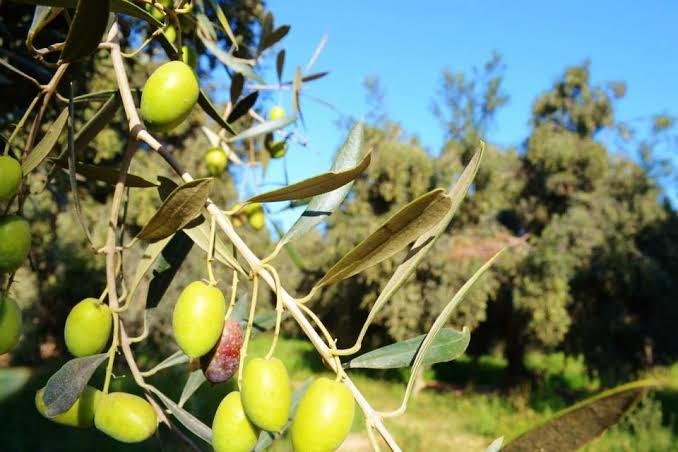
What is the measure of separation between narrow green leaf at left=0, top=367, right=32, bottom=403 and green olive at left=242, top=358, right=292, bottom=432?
20.2ft

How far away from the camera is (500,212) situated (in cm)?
1119

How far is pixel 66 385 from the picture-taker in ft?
1.49

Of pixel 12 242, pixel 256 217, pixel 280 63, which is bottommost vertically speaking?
pixel 12 242

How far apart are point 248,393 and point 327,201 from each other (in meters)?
0.21

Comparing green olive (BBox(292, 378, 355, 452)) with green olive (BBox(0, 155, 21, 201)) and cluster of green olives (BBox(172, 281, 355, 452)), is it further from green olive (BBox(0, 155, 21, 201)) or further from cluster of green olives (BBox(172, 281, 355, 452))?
green olive (BBox(0, 155, 21, 201))

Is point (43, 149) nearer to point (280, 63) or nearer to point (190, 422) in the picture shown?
point (190, 422)

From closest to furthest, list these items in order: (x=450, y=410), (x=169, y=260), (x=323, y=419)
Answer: (x=323, y=419) < (x=169, y=260) < (x=450, y=410)

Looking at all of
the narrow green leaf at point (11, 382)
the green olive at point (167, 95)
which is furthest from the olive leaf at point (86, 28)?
the narrow green leaf at point (11, 382)

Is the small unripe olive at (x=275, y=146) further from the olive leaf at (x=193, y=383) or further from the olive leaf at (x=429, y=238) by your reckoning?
the olive leaf at (x=429, y=238)

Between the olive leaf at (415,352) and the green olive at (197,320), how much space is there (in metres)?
0.12

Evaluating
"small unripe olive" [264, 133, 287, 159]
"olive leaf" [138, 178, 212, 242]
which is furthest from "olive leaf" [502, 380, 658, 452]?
"small unripe olive" [264, 133, 287, 159]

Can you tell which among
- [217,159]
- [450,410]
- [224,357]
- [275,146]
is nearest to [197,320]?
[224,357]

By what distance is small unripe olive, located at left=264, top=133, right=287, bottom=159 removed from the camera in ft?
3.60

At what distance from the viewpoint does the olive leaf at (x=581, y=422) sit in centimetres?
44
